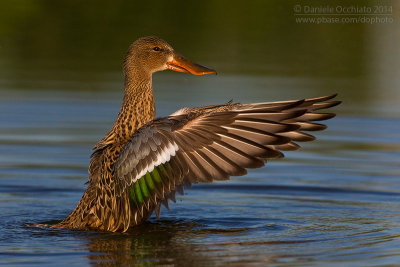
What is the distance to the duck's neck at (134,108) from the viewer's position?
9.23 m

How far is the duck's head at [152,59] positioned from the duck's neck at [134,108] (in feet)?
0.32

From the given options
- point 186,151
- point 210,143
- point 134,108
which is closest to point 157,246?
point 186,151

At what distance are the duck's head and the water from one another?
4.77ft

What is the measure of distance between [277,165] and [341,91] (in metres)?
4.22

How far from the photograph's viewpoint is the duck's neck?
9234 millimetres

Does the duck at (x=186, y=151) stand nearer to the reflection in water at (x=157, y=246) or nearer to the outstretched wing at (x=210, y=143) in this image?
the outstretched wing at (x=210, y=143)

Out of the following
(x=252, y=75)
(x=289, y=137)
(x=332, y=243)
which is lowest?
(x=332, y=243)

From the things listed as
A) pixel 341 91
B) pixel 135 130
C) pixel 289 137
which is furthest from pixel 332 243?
pixel 341 91

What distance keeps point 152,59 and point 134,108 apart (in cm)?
70

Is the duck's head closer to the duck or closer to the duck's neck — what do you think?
the duck's neck

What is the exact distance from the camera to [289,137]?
830 cm

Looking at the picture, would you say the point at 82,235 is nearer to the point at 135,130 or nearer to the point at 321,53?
the point at 135,130

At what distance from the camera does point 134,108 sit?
9445 mm

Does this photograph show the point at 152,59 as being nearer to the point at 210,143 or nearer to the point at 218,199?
the point at 218,199
